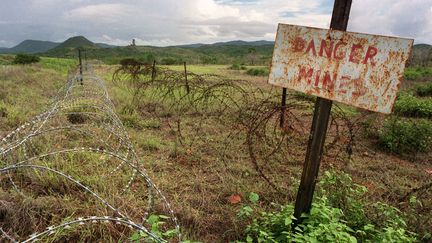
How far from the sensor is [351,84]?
6.59 feet

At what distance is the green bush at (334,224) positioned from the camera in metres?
2.24

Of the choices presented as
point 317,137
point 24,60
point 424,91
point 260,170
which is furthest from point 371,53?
point 24,60

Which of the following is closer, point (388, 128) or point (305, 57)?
point (305, 57)

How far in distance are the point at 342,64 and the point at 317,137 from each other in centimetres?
60

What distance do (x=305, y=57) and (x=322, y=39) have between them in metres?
0.17

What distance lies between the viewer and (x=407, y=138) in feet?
18.6

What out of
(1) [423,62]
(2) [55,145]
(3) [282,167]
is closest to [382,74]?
(3) [282,167]

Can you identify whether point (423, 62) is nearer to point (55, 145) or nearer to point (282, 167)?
Answer: point (282, 167)

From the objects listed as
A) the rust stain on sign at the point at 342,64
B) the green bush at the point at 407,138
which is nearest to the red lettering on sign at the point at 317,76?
the rust stain on sign at the point at 342,64

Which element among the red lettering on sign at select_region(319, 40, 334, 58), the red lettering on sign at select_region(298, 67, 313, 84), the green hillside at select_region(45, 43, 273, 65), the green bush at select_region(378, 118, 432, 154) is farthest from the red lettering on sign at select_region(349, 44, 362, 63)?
the green hillside at select_region(45, 43, 273, 65)

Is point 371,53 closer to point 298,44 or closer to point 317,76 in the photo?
point 317,76

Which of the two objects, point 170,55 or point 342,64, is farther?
point 170,55

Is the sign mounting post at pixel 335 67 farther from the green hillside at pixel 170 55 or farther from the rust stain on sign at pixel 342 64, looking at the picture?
the green hillside at pixel 170 55

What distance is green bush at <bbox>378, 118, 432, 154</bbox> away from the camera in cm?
561
